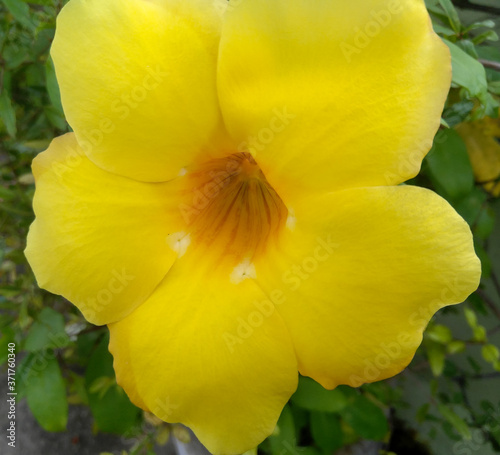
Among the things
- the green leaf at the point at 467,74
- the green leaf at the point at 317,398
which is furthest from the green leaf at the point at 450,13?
the green leaf at the point at 317,398

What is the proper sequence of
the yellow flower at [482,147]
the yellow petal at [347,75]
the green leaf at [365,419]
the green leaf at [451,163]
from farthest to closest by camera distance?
1. the green leaf at [365,419]
2. the yellow flower at [482,147]
3. the green leaf at [451,163]
4. the yellow petal at [347,75]

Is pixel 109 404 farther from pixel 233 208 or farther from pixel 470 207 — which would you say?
pixel 470 207

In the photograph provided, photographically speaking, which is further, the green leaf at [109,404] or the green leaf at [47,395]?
the green leaf at [109,404]

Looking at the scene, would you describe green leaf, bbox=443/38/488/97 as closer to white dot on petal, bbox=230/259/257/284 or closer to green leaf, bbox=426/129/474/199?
green leaf, bbox=426/129/474/199

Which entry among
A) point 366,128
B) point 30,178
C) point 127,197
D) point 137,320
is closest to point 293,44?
point 366,128

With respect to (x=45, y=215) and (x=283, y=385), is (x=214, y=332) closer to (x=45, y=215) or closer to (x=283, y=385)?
(x=283, y=385)

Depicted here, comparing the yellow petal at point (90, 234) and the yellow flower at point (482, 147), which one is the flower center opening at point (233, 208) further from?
the yellow flower at point (482, 147)
